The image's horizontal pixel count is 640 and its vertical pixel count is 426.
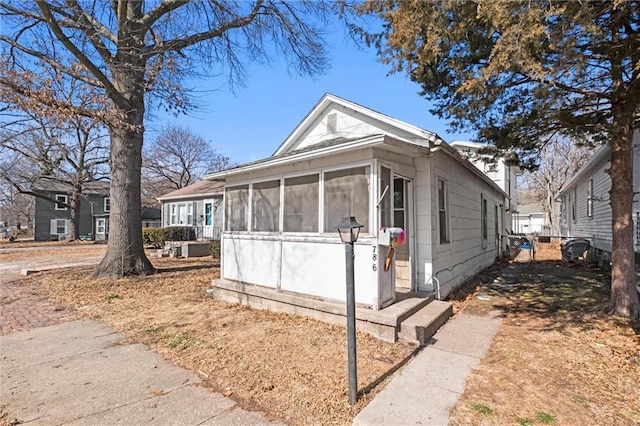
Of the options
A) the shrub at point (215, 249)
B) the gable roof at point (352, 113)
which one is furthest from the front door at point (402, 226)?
the shrub at point (215, 249)

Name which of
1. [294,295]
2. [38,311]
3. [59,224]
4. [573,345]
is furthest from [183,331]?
[59,224]

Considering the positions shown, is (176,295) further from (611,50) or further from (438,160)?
(611,50)

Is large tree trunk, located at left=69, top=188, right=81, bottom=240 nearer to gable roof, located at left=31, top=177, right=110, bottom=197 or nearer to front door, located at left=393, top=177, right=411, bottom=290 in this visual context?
gable roof, located at left=31, top=177, right=110, bottom=197

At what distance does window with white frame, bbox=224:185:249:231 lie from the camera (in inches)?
268

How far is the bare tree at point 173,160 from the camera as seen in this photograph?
3325cm

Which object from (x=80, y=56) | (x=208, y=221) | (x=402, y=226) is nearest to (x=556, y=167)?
(x=402, y=226)

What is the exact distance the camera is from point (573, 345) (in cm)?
428

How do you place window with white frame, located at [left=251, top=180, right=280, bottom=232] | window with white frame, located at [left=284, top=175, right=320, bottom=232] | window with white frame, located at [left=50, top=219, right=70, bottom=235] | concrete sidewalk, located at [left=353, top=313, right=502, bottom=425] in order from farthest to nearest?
window with white frame, located at [left=50, top=219, right=70, bottom=235]
window with white frame, located at [left=251, top=180, right=280, bottom=232]
window with white frame, located at [left=284, top=175, right=320, bottom=232]
concrete sidewalk, located at [left=353, top=313, right=502, bottom=425]

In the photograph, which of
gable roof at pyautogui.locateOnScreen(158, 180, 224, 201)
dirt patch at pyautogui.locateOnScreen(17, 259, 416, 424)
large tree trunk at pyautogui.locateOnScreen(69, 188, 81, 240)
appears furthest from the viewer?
large tree trunk at pyautogui.locateOnScreen(69, 188, 81, 240)

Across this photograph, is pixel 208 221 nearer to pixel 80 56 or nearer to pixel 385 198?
pixel 80 56

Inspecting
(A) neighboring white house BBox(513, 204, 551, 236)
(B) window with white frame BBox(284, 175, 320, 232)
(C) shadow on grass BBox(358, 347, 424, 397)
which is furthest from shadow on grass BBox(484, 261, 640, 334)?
(A) neighboring white house BBox(513, 204, 551, 236)

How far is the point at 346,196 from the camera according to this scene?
512cm

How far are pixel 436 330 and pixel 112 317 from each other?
553 cm

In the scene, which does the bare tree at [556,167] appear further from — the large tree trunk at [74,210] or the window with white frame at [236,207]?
the large tree trunk at [74,210]
